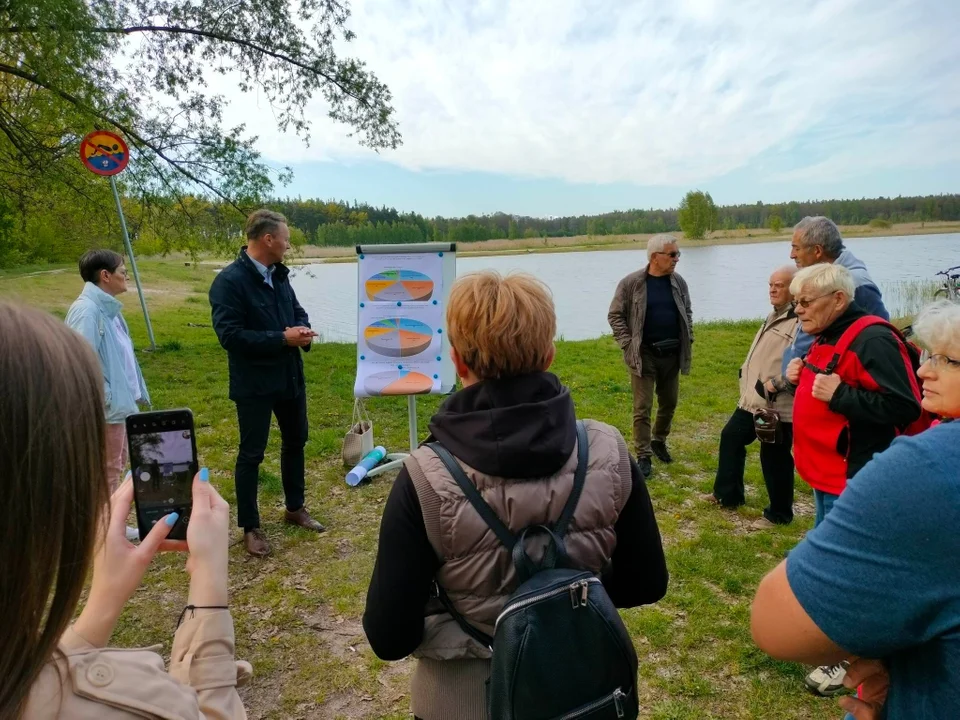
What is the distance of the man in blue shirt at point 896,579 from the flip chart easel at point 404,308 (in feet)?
12.8

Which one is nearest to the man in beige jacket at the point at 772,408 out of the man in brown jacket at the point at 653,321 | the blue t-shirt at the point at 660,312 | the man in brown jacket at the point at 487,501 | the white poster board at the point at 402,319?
the man in brown jacket at the point at 653,321

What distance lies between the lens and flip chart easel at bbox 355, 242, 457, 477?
4.78 m

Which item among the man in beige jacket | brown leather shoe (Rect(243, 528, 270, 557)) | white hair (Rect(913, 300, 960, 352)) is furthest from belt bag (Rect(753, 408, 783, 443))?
brown leather shoe (Rect(243, 528, 270, 557))

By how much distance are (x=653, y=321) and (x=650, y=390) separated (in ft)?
2.14

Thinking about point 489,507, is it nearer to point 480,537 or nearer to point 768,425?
point 480,537

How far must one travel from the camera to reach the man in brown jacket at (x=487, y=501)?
1.31 m

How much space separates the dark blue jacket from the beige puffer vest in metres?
2.64

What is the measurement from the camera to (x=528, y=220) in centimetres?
2891

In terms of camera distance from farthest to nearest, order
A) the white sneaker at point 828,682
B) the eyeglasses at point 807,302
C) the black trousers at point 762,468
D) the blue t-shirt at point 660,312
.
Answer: the blue t-shirt at point 660,312 → the black trousers at point 762,468 → the eyeglasses at point 807,302 → the white sneaker at point 828,682

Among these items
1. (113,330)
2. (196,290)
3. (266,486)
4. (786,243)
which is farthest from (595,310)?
(786,243)

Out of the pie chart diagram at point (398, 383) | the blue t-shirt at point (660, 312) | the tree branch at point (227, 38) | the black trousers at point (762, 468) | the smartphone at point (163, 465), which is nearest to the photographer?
the smartphone at point (163, 465)

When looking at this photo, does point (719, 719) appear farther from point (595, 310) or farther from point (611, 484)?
point (595, 310)

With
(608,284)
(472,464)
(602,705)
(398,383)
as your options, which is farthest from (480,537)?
(608,284)

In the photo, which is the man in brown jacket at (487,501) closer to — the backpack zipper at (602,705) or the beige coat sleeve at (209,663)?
the backpack zipper at (602,705)
